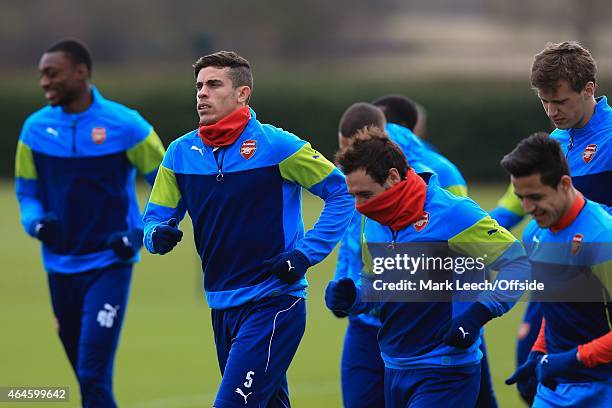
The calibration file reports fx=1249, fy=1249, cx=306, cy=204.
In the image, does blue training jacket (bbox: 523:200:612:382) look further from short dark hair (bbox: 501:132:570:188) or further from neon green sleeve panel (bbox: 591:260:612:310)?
short dark hair (bbox: 501:132:570:188)

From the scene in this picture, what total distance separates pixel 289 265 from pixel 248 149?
720 millimetres

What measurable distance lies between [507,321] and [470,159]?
22.4 metres

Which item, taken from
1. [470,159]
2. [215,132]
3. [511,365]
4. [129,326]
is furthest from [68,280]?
[470,159]

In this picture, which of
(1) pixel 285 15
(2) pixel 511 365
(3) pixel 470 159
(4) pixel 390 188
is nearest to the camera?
(4) pixel 390 188

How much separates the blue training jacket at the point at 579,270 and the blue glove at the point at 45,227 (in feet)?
12.9

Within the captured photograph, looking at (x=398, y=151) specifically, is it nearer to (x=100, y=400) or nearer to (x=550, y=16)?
(x=100, y=400)

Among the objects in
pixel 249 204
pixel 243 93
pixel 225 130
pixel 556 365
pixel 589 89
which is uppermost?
pixel 589 89

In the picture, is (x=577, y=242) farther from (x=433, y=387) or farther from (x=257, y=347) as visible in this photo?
(x=257, y=347)

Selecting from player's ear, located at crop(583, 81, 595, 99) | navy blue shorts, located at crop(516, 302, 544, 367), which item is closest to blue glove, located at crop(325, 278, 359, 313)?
player's ear, located at crop(583, 81, 595, 99)

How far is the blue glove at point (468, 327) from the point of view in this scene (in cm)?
588

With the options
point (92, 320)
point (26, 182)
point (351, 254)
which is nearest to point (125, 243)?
point (92, 320)

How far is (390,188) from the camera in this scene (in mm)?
6047

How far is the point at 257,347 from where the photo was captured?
6.62 meters

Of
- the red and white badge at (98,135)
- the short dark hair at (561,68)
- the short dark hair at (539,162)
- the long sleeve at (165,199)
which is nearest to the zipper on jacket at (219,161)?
the long sleeve at (165,199)
